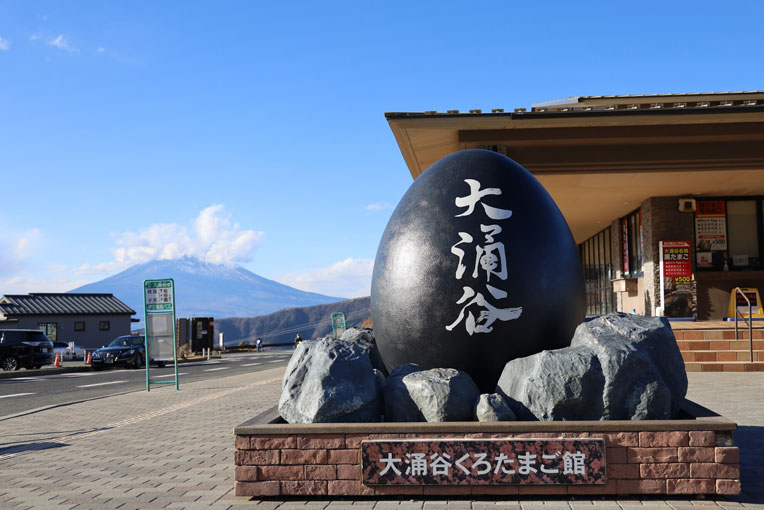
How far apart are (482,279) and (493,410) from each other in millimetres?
1281

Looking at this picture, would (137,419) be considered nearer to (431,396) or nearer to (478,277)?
(431,396)

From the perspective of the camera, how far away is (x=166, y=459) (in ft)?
22.4

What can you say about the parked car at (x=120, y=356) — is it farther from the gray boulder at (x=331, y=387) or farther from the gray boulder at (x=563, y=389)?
the gray boulder at (x=563, y=389)

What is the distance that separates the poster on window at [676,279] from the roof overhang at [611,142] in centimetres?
231

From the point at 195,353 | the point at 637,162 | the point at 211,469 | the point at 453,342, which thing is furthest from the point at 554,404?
the point at 195,353

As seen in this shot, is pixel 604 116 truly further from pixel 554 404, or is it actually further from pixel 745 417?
pixel 554 404

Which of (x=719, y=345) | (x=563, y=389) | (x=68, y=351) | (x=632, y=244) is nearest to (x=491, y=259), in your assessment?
(x=563, y=389)

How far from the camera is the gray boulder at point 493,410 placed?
16.7 feet

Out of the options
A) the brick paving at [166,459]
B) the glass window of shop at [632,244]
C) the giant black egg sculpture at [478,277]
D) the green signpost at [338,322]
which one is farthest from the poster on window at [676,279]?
the giant black egg sculpture at [478,277]

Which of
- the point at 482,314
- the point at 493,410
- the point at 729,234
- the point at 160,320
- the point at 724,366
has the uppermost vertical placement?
the point at 729,234

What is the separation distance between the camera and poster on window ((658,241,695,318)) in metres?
20.1

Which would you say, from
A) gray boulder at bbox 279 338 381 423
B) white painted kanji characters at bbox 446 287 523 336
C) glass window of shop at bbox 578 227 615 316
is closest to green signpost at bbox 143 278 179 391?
gray boulder at bbox 279 338 381 423

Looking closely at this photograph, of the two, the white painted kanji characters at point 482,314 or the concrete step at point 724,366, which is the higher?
the white painted kanji characters at point 482,314

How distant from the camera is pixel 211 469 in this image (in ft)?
20.5
